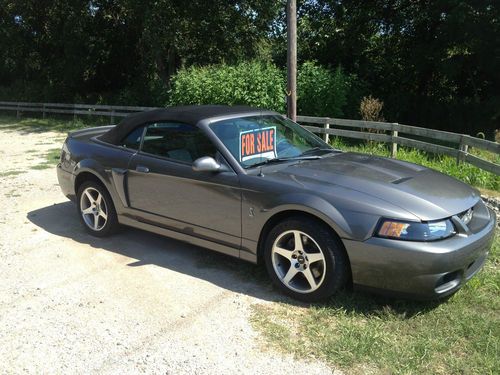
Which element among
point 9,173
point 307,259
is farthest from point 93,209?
point 9,173

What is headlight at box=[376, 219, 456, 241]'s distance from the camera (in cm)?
343

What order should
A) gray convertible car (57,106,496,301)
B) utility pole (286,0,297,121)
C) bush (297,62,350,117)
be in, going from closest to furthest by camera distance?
1. gray convertible car (57,106,496,301)
2. utility pole (286,0,297,121)
3. bush (297,62,350,117)

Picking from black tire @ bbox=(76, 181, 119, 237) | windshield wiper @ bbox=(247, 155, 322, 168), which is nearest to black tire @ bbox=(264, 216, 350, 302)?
windshield wiper @ bbox=(247, 155, 322, 168)

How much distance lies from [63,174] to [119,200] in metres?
1.15

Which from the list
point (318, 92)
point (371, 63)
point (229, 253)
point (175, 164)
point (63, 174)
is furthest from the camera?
point (371, 63)

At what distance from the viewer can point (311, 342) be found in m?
3.36

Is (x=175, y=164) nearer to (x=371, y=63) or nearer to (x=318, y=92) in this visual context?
(x=318, y=92)

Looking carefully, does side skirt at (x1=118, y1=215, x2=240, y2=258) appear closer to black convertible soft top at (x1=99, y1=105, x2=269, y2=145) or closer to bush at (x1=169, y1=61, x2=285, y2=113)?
black convertible soft top at (x1=99, y1=105, x2=269, y2=145)

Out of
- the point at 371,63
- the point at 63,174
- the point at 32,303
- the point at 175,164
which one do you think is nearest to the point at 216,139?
the point at 175,164

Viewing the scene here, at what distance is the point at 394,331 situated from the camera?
11.3ft

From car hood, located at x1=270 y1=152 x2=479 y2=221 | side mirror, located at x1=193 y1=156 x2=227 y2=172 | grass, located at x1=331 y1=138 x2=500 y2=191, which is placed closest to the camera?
car hood, located at x1=270 y1=152 x2=479 y2=221

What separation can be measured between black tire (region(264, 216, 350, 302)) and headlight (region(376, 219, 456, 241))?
1.21ft

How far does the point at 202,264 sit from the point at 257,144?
128cm

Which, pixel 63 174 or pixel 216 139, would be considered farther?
pixel 63 174
